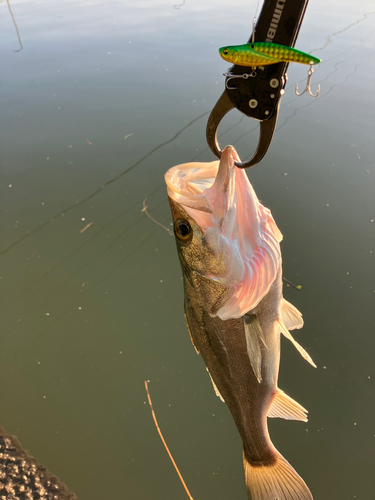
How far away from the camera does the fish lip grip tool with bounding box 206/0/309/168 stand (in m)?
0.68

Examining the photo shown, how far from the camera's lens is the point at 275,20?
69 cm

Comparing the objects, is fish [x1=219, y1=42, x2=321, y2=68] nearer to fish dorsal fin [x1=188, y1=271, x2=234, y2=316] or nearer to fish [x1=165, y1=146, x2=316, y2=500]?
fish [x1=165, y1=146, x2=316, y2=500]

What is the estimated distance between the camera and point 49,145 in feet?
10.5

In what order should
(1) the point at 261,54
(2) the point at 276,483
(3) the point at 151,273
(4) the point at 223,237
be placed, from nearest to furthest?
(1) the point at 261,54 < (4) the point at 223,237 < (2) the point at 276,483 < (3) the point at 151,273

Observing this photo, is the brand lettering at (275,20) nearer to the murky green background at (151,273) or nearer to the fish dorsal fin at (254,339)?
the fish dorsal fin at (254,339)

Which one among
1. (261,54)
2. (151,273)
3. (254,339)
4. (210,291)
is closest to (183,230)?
(210,291)

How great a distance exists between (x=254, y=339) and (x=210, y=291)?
25 centimetres

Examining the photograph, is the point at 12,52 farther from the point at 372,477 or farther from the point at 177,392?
the point at 372,477

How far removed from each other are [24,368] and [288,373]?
1.92 metres

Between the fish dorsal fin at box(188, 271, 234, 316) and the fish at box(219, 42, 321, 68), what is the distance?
0.71 metres

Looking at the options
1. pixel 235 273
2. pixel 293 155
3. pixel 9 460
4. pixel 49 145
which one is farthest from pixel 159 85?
pixel 9 460

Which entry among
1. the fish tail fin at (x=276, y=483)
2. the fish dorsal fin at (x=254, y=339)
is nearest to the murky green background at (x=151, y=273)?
the fish tail fin at (x=276, y=483)

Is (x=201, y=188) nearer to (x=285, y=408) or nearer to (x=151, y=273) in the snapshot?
(x=285, y=408)

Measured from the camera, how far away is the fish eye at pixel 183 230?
1.12 meters
